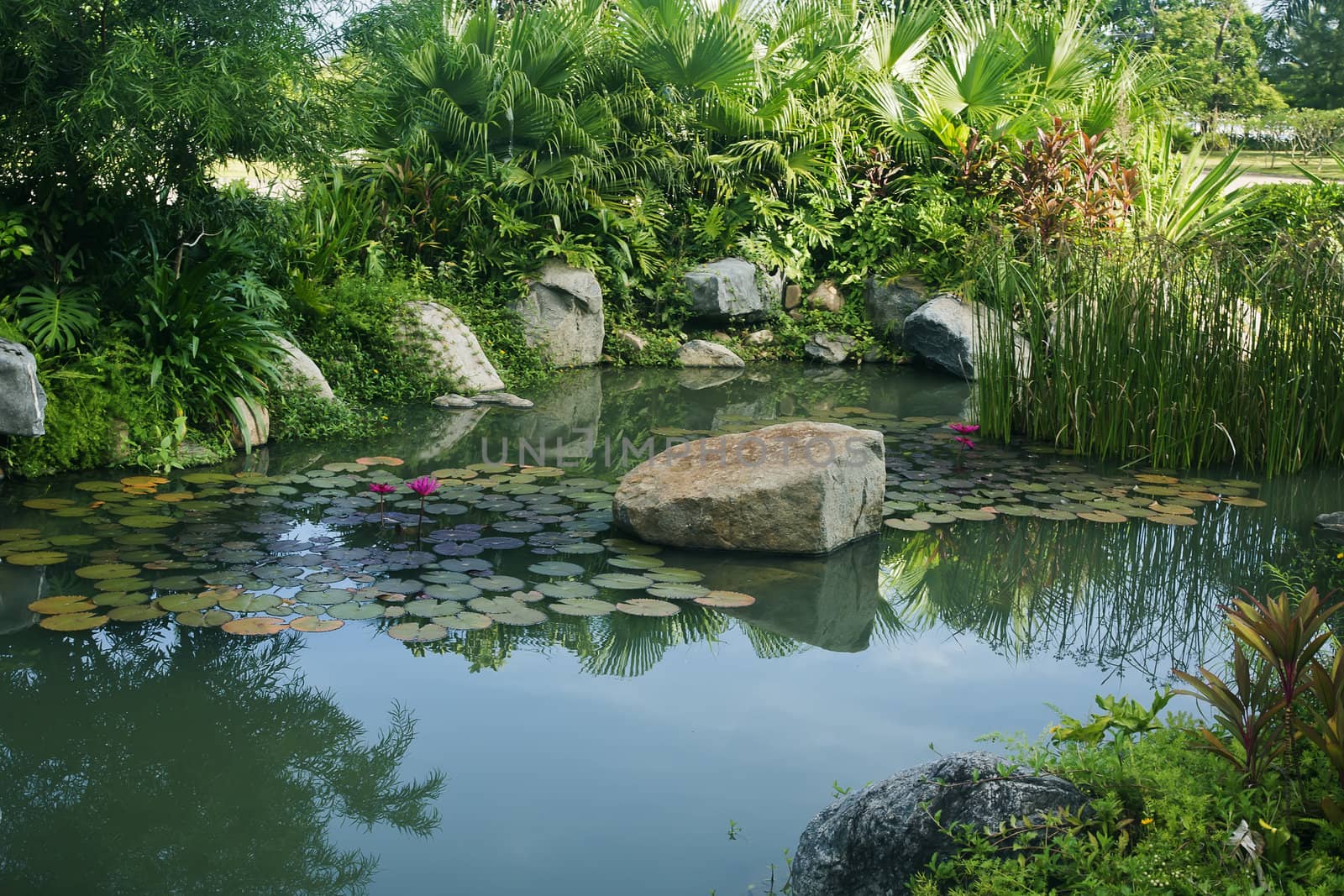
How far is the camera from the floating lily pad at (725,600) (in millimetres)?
4172

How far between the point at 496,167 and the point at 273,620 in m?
6.25

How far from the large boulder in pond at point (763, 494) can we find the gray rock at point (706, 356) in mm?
5126

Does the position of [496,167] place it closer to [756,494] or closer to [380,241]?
[380,241]

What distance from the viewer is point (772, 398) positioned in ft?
28.5

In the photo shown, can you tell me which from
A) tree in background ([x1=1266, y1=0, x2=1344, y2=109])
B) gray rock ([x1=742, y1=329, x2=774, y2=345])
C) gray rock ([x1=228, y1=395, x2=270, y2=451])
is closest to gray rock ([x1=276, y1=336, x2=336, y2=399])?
gray rock ([x1=228, y1=395, x2=270, y2=451])

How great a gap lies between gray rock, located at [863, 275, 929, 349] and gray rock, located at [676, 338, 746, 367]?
1.56 meters

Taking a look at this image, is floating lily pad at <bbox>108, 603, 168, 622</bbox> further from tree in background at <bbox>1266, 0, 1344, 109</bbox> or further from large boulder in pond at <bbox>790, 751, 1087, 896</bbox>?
tree in background at <bbox>1266, 0, 1344, 109</bbox>

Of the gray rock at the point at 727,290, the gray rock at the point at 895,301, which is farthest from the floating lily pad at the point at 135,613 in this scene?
the gray rock at the point at 895,301

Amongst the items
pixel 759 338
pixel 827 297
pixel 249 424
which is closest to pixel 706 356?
pixel 759 338

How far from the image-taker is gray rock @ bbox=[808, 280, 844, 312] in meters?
11.1

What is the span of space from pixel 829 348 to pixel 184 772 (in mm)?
8368

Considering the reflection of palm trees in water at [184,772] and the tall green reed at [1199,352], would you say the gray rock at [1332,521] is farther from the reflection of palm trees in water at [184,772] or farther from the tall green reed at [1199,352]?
the reflection of palm trees in water at [184,772]

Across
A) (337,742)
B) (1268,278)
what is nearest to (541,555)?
(337,742)

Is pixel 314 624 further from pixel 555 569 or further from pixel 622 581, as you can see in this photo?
pixel 622 581
